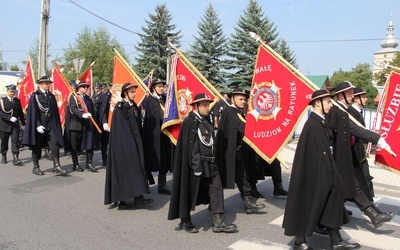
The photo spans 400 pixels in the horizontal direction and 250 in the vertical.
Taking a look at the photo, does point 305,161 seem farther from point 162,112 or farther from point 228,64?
point 228,64

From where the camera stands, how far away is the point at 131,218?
19.7ft

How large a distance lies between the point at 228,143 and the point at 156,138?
1.78m

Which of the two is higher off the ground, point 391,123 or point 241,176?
point 391,123

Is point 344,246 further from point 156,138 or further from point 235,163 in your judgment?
point 156,138

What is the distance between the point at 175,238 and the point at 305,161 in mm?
1977

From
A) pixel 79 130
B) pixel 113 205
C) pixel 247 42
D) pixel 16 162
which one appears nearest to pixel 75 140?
pixel 79 130

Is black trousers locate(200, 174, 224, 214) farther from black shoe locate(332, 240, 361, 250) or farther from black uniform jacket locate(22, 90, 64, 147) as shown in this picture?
black uniform jacket locate(22, 90, 64, 147)

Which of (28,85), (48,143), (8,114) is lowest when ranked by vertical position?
(48,143)

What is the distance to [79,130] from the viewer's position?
9703 millimetres

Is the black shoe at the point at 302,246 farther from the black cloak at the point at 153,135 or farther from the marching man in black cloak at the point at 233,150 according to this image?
the black cloak at the point at 153,135

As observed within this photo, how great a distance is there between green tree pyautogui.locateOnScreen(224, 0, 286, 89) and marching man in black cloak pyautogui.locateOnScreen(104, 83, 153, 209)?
2242 cm

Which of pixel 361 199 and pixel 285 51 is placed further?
pixel 285 51

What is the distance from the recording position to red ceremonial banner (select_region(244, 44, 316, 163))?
5.81 meters

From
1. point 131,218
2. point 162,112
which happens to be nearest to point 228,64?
point 162,112
